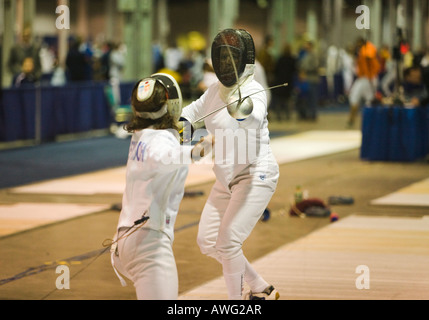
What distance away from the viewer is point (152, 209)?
451 cm

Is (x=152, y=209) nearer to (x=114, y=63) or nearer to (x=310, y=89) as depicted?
(x=310, y=89)

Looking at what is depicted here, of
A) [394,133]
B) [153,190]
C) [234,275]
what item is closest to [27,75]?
[394,133]

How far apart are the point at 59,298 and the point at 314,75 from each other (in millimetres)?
19272

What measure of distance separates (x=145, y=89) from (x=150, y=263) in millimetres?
881

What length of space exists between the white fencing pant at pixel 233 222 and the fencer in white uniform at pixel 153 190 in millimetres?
871

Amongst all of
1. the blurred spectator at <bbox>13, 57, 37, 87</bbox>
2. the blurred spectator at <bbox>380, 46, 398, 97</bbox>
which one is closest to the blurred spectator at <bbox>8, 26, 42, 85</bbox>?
the blurred spectator at <bbox>13, 57, 37, 87</bbox>

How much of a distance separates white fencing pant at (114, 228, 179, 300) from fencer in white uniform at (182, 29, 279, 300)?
0.98 metres

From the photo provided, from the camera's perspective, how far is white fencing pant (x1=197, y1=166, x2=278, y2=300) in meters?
5.43

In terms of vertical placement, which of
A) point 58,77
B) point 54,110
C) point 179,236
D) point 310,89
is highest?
point 58,77

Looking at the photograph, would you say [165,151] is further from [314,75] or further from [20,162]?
[314,75]

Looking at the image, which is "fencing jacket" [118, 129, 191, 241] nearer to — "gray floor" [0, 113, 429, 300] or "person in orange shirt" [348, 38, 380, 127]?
"gray floor" [0, 113, 429, 300]

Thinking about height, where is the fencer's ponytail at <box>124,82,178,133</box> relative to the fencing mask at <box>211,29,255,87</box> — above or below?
below

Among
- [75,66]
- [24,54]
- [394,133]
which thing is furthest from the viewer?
[75,66]

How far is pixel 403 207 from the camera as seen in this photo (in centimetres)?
1065
